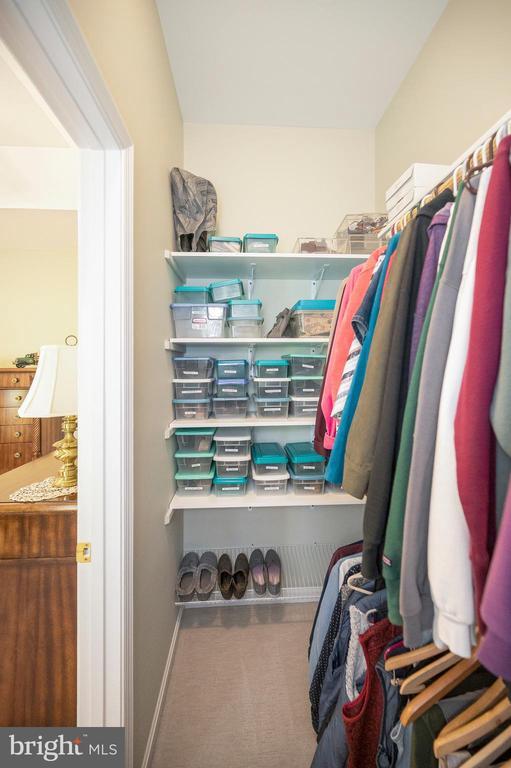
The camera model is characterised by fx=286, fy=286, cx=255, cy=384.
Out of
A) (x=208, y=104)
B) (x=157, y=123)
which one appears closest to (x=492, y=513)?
(x=157, y=123)

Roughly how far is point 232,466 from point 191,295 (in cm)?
89

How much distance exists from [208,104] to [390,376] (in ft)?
6.26

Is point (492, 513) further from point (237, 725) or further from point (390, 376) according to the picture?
point (237, 725)

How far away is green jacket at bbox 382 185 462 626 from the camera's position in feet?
1.73

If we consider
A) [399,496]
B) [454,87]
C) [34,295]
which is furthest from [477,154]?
[34,295]

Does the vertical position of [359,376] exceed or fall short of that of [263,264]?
it falls short

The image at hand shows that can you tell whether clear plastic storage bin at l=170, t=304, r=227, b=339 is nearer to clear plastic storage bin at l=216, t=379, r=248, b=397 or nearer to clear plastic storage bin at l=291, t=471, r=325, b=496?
clear plastic storage bin at l=216, t=379, r=248, b=397

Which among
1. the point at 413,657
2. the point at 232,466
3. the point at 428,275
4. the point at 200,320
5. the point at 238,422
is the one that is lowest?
the point at 413,657

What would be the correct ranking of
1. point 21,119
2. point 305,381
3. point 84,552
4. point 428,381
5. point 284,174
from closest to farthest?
point 428,381, point 84,552, point 21,119, point 305,381, point 284,174

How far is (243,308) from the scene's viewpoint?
1.45 metres

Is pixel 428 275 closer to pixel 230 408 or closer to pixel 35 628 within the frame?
pixel 230 408

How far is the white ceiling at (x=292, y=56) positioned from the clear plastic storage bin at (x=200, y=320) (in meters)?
1.17

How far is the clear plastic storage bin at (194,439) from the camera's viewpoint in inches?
55.8

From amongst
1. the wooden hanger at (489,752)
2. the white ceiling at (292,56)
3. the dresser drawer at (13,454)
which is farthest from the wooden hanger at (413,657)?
the dresser drawer at (13,454)
